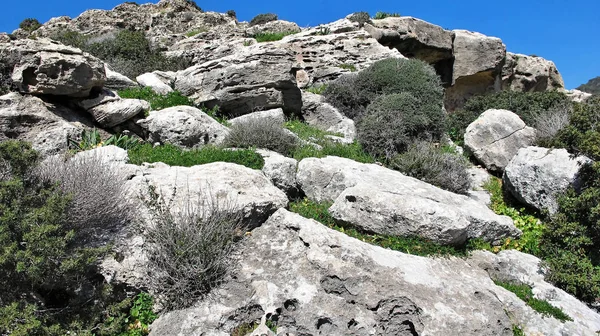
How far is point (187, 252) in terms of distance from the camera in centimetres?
538

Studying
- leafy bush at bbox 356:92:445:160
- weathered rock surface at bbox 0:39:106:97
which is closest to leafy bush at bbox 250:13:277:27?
leafy bush at bbox 356:92:445:160

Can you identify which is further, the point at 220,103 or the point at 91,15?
the point at 91,15

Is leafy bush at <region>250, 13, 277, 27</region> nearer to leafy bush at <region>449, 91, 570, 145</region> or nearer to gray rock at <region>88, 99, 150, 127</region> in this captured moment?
leafy bush at <region>449, 91, 570, 145</region>

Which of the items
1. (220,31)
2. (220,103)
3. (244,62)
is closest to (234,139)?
(220,103)

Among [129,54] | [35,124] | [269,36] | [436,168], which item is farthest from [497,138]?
[129,54]

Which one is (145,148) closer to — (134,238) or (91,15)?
(134,238)

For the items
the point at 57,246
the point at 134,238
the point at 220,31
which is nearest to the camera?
the point at 57,246

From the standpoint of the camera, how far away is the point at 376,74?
14102 millimetres

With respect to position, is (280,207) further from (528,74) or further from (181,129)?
(528,74)

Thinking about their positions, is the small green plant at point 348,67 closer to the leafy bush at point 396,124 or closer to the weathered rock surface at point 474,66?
the leafy bush at point 396,124

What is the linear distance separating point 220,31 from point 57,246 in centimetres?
1896

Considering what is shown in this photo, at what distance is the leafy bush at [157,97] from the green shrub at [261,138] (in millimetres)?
3179

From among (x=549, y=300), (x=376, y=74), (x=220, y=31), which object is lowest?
(x=549, y=300)

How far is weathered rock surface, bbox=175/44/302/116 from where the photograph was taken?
498 inches
